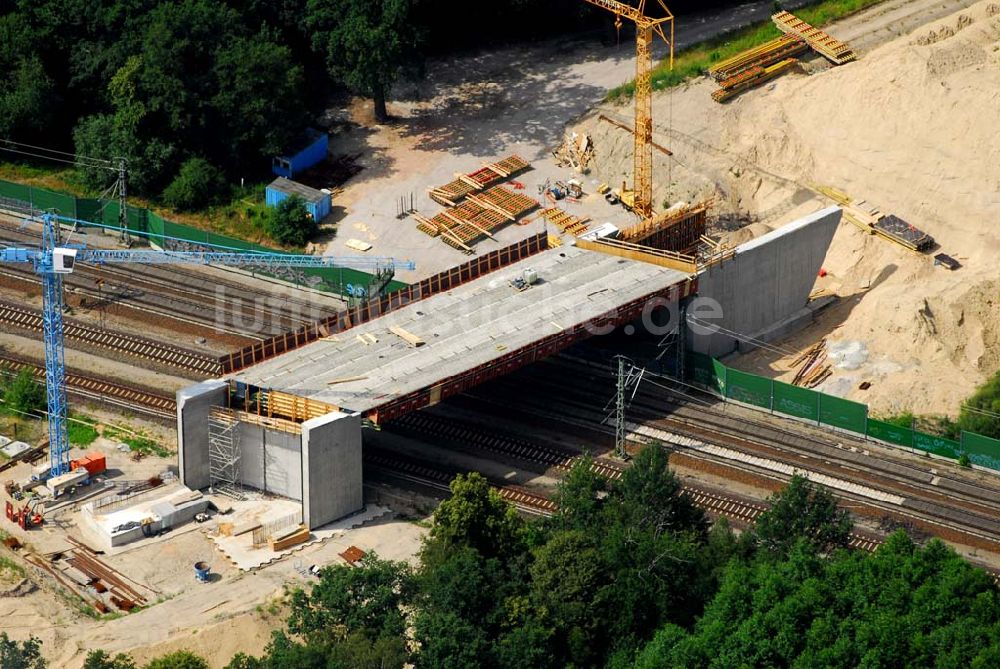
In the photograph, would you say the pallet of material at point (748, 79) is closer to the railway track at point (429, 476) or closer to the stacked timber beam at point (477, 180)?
the stacked timber beam at point (477, 180)

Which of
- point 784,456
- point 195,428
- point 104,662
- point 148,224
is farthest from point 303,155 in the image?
point 104,662

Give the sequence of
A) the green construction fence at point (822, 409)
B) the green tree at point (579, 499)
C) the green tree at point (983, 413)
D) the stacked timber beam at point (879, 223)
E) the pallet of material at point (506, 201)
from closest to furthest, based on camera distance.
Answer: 1. the green tree at point (579, 499)
2. the green construction fence at point (822, 409)
3. the green tree at point (983, 413)
4. the stacked timber beam at point (879, 223)
5. the pallet of material at point (506, 201)

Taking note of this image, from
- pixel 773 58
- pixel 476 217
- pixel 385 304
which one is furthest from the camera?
pixel 773 58

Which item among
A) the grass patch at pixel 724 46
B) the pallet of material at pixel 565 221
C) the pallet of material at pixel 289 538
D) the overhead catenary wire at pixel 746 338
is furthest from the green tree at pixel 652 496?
the grass patch at pixel 724 46

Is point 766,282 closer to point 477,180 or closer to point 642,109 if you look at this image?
point 642,109

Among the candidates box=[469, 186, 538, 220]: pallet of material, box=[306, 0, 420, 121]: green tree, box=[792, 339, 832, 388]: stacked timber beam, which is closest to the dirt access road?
box=[469, 186, 538, 220]: pallet of material

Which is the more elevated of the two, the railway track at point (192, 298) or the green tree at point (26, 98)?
the green tree at point (26, 98)

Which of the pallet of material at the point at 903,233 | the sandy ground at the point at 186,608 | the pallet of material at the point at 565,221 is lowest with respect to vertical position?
the sandy ground at the point at 186,608
